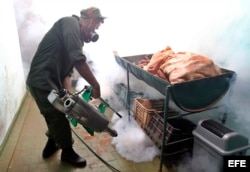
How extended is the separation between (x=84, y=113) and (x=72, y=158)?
0.83 meters

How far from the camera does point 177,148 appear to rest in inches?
81.0

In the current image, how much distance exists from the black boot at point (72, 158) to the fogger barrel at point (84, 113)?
28.6 inches

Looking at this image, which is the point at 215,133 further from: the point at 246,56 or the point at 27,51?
the point at 27,51

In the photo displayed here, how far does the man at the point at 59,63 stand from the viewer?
1688mm

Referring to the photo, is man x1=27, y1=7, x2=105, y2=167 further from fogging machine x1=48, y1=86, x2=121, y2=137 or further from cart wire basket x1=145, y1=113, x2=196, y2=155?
cart wire basket x1=145, y1=113, x2=196, y2=155

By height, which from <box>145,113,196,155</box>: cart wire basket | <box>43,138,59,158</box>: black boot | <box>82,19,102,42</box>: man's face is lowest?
<box>43,138,59,158</box>: black boot

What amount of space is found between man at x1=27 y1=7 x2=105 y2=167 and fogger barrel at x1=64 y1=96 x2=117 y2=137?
13.2 inches

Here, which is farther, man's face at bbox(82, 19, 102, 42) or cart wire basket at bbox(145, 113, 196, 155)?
cart wire basket at bbox(145, 113, 196, 155)

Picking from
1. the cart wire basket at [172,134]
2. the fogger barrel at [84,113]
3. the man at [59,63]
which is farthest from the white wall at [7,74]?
the cart wire basket at [172,134]

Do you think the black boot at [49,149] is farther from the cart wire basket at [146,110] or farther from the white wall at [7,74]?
the cart wire basket at [146,110]

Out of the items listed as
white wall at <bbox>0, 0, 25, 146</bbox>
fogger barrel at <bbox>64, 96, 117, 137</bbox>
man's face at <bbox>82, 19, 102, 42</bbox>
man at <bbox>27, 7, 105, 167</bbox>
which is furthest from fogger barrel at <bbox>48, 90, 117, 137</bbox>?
white wall at <bbox>0, 0, 25, 146</bbox>

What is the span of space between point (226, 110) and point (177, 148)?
599mm

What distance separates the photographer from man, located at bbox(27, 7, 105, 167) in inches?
66.5

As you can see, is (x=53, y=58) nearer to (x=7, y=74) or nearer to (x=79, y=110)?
(x=79, y=110)
